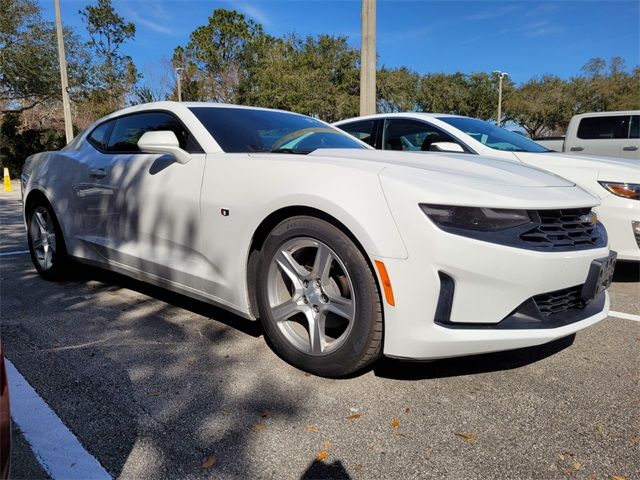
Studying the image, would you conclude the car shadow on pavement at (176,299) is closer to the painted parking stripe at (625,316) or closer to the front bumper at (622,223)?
the painted parking stripe at (625,316)

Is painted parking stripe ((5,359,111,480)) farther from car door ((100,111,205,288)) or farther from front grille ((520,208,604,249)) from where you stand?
front grille ((520,208,604,249))

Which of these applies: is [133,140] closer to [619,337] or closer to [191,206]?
[191,206]

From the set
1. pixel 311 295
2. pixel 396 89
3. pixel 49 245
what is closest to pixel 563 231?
pixel 311 295

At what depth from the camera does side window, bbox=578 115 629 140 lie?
9.80 metres

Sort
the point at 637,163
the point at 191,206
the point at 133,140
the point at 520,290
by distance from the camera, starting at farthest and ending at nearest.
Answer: the point at 637,163
the point at 133,140
the point at 191,206
the point at 520,290

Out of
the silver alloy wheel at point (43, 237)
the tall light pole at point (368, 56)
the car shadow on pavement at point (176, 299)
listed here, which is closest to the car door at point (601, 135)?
the tall light pole at point (368, 56)

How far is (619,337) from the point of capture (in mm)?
3172

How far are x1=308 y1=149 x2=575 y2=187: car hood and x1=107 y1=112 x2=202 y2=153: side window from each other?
935 millimetres

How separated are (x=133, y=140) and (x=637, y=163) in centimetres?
442

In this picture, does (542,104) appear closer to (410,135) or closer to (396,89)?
(396,89)

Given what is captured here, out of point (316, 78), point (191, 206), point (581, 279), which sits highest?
point (316, 78)

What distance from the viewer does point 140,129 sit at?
370 centimetres

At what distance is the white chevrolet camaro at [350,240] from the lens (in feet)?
6.99

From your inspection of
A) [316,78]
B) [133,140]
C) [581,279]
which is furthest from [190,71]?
[581,279]
